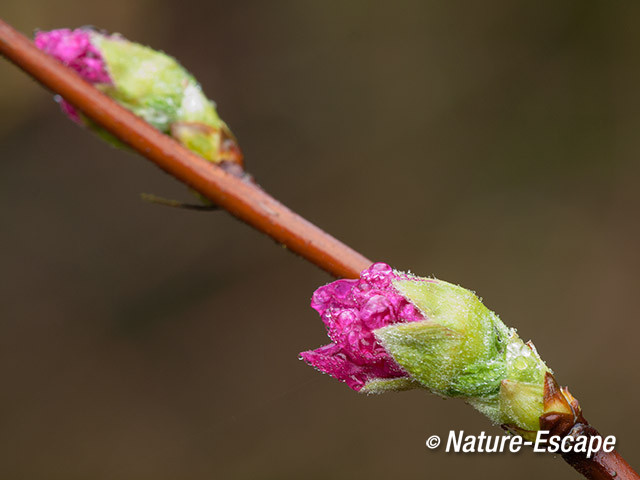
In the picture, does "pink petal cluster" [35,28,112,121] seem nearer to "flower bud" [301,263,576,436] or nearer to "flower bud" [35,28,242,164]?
"flower bud" [35,28,242,164]

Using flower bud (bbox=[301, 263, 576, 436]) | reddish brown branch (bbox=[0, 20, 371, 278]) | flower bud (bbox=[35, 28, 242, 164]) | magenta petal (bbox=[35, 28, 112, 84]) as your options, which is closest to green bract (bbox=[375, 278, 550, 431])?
flower bud (bbox=[301, 263, 576, 436])

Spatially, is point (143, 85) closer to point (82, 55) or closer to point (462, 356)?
point (82, 55)

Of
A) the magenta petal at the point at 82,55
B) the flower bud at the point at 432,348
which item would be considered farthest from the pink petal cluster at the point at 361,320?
the magenta petal at the point at 82,55

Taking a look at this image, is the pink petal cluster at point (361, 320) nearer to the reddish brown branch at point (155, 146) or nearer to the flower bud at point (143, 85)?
the reddish brown branch at point (155, 146)

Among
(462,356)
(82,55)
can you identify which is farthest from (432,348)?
(82,55)

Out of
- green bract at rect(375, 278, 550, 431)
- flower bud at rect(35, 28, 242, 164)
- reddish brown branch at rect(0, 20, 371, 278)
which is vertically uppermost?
flower bud at rect(35, 28, 242, 164)

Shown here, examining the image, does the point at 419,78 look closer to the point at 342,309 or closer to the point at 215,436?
the point at 215,436
